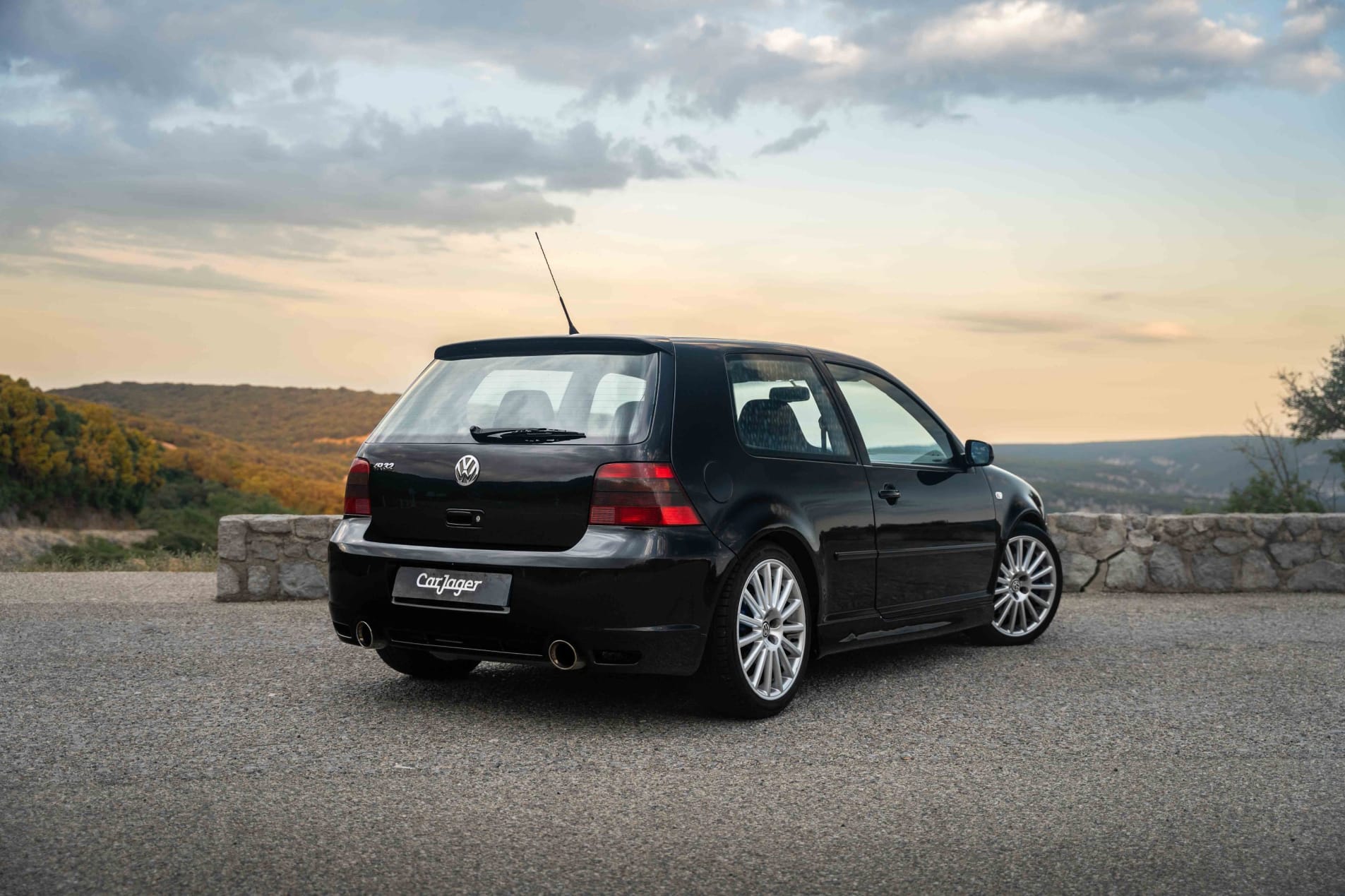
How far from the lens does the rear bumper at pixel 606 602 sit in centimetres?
510

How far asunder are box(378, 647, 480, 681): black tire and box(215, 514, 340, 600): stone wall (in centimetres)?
403

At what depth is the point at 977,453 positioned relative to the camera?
7270 millimetres

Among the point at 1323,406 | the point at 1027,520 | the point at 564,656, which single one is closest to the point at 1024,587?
the point at 1027,520

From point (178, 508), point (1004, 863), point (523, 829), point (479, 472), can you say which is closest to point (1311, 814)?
A: point (1004, 863)

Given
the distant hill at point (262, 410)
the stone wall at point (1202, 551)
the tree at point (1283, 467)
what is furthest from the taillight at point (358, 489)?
the distant hill at point (262, 410)

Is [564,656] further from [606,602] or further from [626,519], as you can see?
[626,519]

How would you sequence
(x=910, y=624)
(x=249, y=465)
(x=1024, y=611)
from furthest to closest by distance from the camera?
1. (x=249, y=465)
2. (x=1024, y=611)
3. (x=910, y=624)

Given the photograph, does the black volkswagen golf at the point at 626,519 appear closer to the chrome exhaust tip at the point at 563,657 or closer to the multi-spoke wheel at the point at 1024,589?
the chrome exhaust tip at the point at 563,657

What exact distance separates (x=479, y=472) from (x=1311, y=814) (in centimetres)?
333

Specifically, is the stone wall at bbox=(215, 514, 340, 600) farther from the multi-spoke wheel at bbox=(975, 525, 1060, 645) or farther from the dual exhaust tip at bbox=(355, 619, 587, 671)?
the dual exhaust tip at bbox=(355, 619, 587, 671)

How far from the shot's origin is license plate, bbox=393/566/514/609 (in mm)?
5258

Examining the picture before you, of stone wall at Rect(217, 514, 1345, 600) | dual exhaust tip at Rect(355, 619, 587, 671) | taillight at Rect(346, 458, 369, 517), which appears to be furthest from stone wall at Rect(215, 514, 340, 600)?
stone wall at Rect(217, 514, 1345, 600)

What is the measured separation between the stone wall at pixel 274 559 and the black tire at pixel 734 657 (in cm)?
564

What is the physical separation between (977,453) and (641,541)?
2851 millimetres
